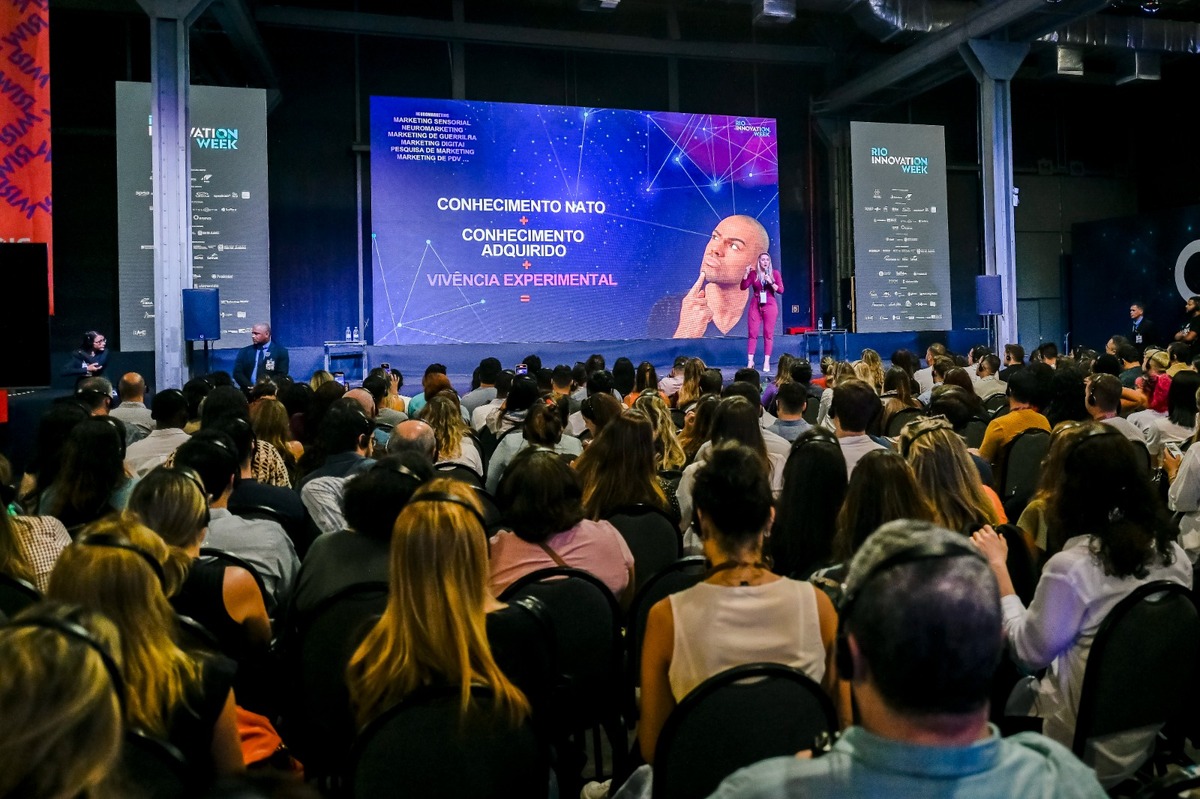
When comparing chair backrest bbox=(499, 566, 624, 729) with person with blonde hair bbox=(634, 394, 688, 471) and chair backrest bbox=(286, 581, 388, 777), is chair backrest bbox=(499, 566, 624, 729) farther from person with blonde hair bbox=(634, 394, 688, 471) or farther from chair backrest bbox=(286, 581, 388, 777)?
person with blonde hair bbox=(634, 394, 688, 471)

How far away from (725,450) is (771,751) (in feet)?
2.38

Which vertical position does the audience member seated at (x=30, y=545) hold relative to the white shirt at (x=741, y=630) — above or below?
above

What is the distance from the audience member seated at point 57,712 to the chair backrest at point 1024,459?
13.3ft

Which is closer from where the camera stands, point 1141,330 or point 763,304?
point 1141,330

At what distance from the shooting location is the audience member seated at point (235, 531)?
9.22ft

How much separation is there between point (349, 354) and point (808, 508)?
9143 millimetres

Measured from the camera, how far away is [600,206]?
42.1 ft

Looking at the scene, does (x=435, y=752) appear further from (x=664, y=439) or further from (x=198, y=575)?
(x=664, y=439)

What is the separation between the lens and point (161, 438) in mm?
4402

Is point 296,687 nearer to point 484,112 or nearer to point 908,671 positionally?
point 908,671

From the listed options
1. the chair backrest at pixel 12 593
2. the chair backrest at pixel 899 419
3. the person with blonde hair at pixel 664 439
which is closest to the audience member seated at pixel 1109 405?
the chair backrest at pixel 899 419

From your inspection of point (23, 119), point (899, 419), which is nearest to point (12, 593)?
point (899, 419)

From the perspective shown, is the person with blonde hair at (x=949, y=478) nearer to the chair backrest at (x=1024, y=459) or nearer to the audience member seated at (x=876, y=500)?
the audience member seated at (x=876, y=500)

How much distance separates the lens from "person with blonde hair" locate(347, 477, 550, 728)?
68.3 inches
